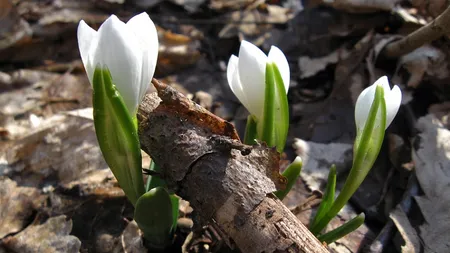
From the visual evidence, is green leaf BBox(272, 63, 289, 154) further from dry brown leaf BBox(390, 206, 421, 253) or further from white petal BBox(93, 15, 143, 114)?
dry brown leaf BBox(390, 206, 421, 253)

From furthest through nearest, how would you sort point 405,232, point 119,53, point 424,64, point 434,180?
point 424,64
point 434,180
point 405,232
point 119,53

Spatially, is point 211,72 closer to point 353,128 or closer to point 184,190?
point 353,128

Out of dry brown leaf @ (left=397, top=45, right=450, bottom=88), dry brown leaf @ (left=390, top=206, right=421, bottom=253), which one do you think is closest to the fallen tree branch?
dry brown leaf @ (left=390, top=206, right=421, bottom=253)

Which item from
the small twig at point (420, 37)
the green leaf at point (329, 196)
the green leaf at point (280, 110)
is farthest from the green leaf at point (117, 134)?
the small twig at point (420, 37)

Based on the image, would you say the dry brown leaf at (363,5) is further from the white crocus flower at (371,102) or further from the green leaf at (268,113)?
the green leaf at (268,113)

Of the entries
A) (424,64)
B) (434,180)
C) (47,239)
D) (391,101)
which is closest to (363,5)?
(424,64)

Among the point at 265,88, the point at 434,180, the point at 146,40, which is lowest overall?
the point at 434,180

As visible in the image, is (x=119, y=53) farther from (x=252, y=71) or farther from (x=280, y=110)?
(x=280, y=110)
